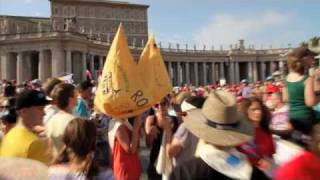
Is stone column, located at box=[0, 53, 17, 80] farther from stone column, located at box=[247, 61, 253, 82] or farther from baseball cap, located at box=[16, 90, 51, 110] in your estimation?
baseball cap, located at box=[16, 90, 51, 110]

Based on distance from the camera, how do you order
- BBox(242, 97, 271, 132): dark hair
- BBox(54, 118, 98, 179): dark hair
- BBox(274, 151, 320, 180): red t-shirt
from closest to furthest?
BBox(274, 151, 320, 180): red t-shirt < BBox(54, 118, 98, 179): dark hair < BBox(242, 97, 271, 132): dark hair

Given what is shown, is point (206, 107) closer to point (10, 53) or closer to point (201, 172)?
point (201, 172)

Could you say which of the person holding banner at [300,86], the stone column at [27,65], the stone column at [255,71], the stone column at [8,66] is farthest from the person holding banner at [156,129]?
the stone column at [255,71]

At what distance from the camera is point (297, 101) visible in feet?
21.2

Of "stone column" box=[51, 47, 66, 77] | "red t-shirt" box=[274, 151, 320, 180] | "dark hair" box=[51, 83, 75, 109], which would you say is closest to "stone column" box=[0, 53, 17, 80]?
"stone column" box=[51, 47, 66, 77]

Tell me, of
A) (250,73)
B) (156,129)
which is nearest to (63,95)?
(156,129)

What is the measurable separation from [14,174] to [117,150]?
3.05m

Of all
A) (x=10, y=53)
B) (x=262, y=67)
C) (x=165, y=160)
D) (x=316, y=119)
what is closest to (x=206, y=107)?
(x=165, y=160)

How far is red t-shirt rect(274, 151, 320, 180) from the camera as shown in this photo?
8.77 feet

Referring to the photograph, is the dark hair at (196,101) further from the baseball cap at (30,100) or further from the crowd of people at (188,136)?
the baseball cap at (30,100)

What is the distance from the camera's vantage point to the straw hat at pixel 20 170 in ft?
9.74

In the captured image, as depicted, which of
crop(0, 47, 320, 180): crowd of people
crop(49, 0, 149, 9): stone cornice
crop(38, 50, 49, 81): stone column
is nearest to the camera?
crop(0, 47, 320, 180): crowd of people

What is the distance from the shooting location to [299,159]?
108 inches

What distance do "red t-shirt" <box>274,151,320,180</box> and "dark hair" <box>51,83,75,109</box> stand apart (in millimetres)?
3707
